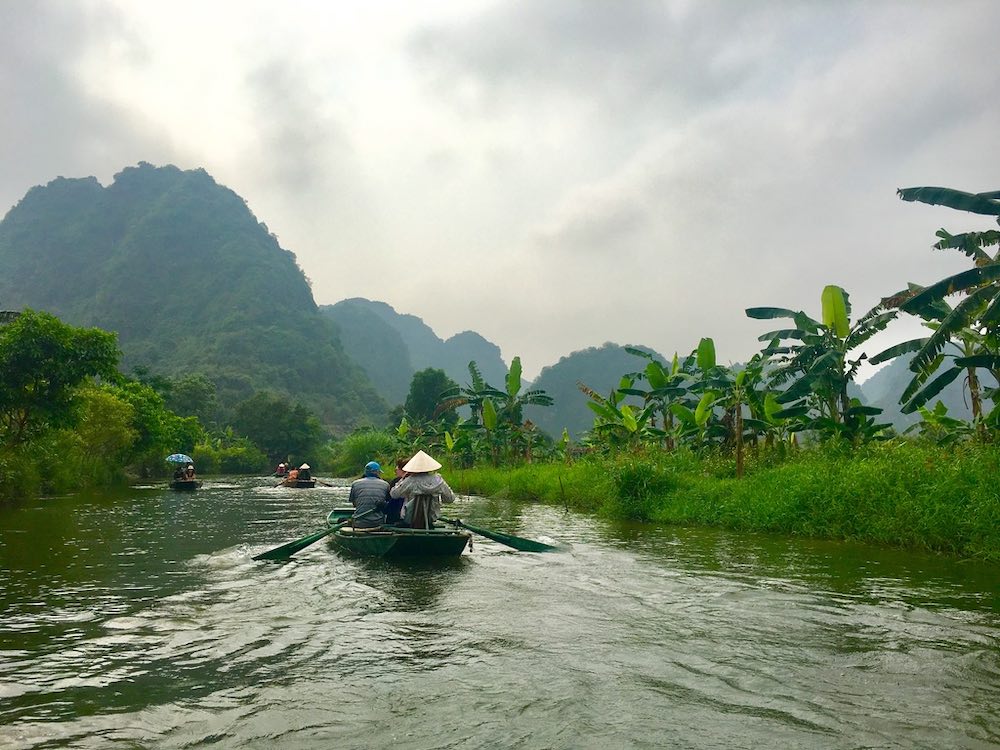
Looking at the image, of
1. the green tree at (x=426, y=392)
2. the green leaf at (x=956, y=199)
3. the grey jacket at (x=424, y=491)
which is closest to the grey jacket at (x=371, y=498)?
the grey jacket at (x=424, y=491)

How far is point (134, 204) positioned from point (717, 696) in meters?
129

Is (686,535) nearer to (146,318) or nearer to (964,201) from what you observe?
(964,201)

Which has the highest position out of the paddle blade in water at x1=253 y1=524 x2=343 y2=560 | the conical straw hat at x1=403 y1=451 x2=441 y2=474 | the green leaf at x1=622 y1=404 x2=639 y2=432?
the green leaf at x1=622 y1=404 x2=639 y2=432

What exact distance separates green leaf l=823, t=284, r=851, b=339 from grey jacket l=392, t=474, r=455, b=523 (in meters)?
9.66

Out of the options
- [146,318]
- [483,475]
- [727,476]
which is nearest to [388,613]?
[727,476]

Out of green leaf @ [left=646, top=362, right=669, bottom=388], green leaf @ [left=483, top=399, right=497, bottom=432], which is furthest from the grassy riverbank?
green leaf @ [left=483, top=399, right=497, bottom=432]

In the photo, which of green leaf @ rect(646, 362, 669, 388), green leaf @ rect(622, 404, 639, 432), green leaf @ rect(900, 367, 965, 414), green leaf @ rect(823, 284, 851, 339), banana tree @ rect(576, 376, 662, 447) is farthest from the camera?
green leaf @ rect(646, 362, 669, 388)

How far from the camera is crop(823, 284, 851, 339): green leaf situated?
1433 centimetres

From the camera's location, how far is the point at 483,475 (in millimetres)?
25531

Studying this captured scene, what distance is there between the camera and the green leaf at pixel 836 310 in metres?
14.3

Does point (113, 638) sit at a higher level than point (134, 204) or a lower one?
lower

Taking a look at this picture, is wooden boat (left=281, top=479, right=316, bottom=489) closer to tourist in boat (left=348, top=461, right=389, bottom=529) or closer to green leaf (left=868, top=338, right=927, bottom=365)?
tourist in boat (left=348, top=461, right=389, bottom=529)

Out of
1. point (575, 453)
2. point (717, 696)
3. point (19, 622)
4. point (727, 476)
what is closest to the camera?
point (717, 696)

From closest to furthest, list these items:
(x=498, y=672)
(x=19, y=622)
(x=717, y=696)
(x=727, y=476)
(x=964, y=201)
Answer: (x=717, y=696)
(x=498, y=672)
(x=19, y=622)
(x=964, y=201)
(x=727, y=476)
